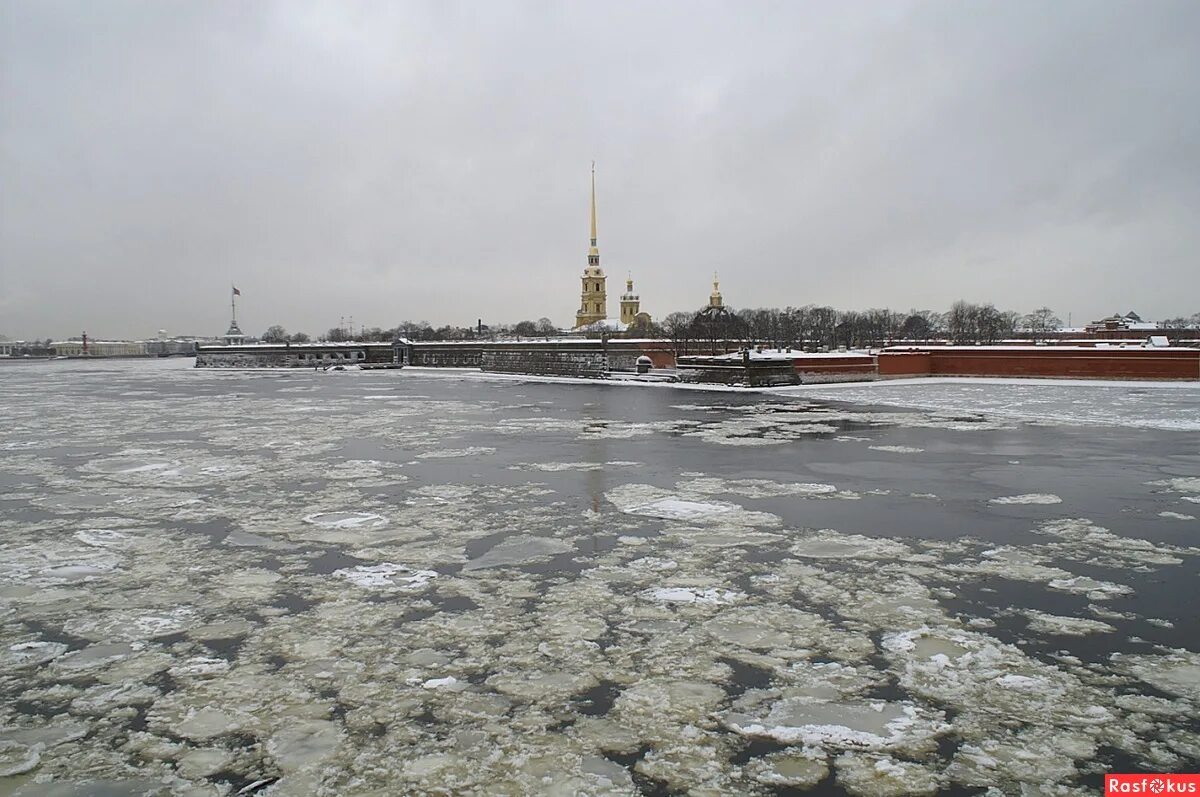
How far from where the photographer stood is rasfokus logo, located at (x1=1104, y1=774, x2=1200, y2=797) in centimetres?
322

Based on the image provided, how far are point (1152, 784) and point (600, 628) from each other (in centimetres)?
296

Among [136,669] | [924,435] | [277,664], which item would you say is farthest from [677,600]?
[924,435]

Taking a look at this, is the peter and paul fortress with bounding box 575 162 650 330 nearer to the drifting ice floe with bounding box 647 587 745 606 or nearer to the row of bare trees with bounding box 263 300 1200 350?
the row of bare trees with bounding box 263 300 1200 350

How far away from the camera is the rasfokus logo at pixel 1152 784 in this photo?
3217mm

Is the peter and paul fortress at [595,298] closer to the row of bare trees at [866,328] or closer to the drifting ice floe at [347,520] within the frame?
the row of bare trees at [866,328]

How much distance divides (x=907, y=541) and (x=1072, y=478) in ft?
15.8

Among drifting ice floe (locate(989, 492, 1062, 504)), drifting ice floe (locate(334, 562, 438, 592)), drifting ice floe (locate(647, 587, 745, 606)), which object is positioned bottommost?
drifting ice floe (locate(647, 587, 745, 606))

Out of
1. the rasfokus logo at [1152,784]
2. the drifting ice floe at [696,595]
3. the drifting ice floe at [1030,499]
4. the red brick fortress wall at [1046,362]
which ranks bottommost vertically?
the rasfokus logo at [1152,784]

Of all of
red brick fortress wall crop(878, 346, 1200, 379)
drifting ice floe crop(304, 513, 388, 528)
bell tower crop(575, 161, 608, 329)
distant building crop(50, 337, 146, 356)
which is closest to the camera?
drifting ice floe crop(304, 513, 388, 528)

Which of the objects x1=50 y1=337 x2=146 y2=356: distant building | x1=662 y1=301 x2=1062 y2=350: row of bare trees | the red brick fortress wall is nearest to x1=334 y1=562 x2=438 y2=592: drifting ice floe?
the red brick fortress wall

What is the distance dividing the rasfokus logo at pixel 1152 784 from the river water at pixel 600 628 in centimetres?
7

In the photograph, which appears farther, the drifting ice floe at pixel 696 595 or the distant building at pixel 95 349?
the distant building at pixel 95 349

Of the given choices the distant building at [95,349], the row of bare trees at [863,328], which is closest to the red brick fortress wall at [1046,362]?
the row of bare trees at [863,328]

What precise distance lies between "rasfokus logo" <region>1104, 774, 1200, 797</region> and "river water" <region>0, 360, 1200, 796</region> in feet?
0.24
